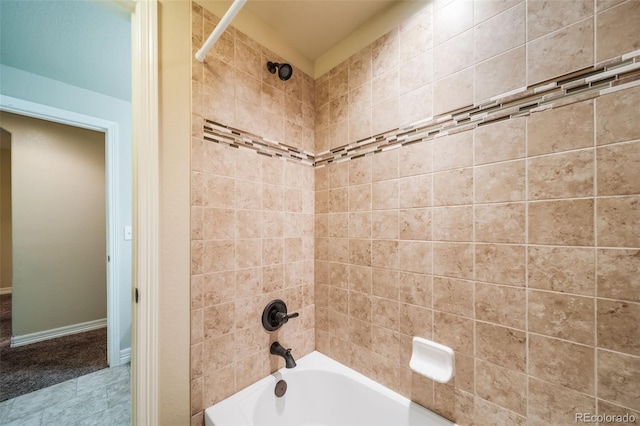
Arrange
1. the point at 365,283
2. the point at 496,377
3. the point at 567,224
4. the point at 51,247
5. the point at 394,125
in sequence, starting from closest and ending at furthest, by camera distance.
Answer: the point at 567,224, the point at 496,377, the point at 394,125, the point at 365,283, the point at 51,247

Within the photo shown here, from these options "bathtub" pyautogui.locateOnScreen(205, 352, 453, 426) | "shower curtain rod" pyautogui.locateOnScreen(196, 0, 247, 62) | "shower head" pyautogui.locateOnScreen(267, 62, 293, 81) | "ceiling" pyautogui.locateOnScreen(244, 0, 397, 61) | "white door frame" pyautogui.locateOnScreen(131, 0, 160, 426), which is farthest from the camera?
"shower head" pyautogui.locateOnScreen(267, 62, 293, 81)

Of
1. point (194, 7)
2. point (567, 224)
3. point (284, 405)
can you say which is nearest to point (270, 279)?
point (284, 405)

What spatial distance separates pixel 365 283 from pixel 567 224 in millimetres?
847

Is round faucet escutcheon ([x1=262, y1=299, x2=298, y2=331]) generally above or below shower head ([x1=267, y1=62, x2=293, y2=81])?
below

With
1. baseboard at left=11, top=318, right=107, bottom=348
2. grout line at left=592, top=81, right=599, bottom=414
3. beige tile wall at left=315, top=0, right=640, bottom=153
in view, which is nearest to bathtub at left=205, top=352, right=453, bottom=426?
grout line at left=592, top=81, right=599, bottom=414

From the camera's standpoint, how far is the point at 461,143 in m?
Answer: 0.97

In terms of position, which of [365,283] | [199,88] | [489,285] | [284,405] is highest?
[199,88]

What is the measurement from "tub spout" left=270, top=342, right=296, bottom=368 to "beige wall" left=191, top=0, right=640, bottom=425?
135 mm

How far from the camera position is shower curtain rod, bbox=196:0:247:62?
79cm

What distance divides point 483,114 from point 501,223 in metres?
0.43

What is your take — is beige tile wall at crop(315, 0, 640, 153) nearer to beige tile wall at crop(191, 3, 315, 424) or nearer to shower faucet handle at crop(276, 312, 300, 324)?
beige tile wall at crop(191, 3, 315, 424)

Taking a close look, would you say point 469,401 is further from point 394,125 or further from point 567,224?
point 394,125

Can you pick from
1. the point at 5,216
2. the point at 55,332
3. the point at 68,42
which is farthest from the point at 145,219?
the point at 5,216

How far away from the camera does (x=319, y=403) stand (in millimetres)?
1333
